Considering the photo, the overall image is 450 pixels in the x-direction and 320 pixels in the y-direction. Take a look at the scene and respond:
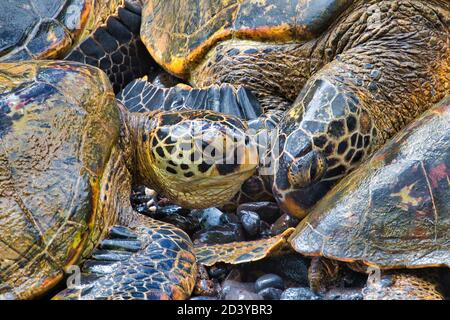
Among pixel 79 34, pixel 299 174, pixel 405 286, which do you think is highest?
pixel 79 34

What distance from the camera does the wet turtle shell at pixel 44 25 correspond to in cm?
557

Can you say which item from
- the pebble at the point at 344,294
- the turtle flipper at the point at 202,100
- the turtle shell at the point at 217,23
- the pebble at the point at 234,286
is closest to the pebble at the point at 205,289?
the pebble at the point at 234,286

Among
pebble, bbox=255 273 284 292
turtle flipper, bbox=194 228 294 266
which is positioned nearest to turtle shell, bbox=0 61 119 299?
turtle flipper, bbox=194 228 294 266

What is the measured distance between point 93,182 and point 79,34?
2203 millimetres

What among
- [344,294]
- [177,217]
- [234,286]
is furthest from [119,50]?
[344,294]

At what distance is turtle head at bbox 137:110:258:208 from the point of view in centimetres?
404

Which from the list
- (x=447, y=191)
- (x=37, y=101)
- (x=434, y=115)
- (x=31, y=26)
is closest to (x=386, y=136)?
(x=434, y=115)

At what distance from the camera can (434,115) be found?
12.5ft

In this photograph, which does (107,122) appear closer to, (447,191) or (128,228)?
(128,228)

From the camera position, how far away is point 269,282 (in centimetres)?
373

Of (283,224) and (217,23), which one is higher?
(217,23)

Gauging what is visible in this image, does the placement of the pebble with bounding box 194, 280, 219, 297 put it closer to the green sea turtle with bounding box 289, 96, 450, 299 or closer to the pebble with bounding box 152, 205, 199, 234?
the green sea turtle with bounding box 289, 96, 450, 299

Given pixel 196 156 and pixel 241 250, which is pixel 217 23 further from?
pixel 241 250
